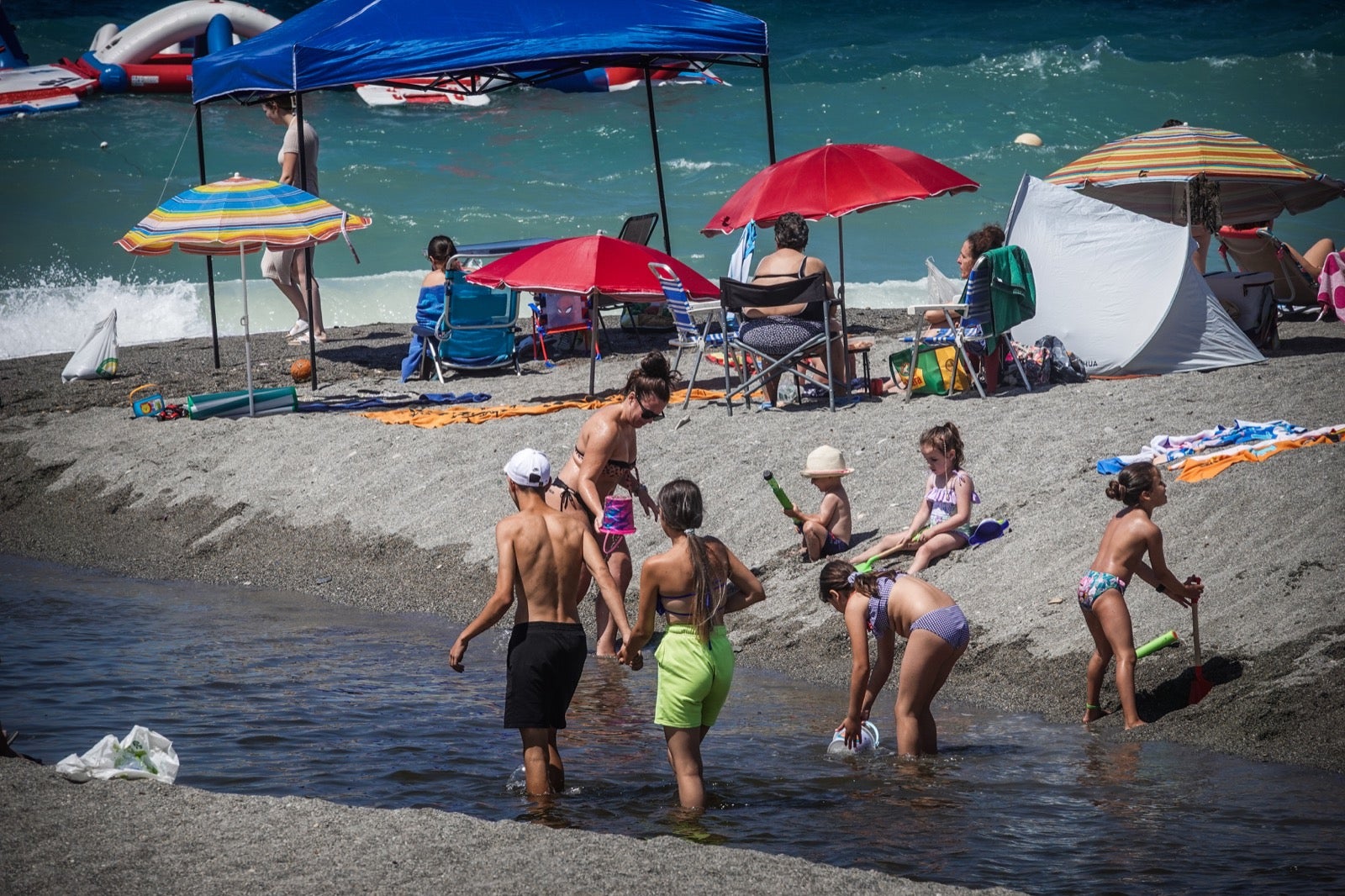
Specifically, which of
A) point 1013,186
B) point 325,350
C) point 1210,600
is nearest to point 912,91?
point 1013,186

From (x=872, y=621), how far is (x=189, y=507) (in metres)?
6.68

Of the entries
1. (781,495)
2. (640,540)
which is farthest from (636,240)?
(781,495)

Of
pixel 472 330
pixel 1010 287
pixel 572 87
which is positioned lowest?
pixel 472 330

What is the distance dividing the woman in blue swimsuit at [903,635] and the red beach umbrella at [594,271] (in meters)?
5.54

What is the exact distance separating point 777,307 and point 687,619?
A: 19.2 feet

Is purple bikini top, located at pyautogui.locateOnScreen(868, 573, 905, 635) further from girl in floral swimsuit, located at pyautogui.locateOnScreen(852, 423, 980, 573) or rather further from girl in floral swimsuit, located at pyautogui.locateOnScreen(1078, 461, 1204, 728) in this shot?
girl in floral swimsuit, located at pyautogui.locateOnScreen(852, 423, 980, 573)

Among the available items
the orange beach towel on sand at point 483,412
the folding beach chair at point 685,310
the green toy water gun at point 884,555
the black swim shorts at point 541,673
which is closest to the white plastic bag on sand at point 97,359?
the orange beach towel on sand at point 483,412

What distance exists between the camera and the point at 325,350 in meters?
15.5

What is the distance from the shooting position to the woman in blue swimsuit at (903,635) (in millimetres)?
5723

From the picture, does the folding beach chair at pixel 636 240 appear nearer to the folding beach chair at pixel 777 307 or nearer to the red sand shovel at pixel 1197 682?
the folding beach chair at pixel 777 307

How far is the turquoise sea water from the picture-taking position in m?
25.4

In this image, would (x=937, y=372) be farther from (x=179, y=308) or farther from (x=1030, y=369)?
(x=179, y=308)

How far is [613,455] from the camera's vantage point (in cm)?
730

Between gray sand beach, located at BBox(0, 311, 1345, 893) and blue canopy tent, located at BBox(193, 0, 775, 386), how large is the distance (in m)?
2.55
